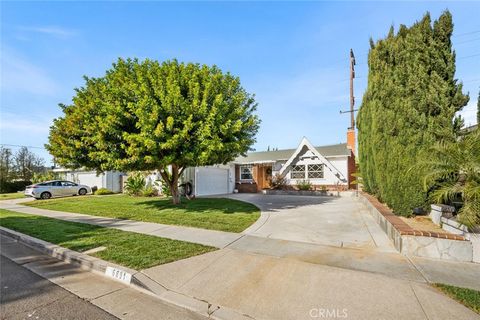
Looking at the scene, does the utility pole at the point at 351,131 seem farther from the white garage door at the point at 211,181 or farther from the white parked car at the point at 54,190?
the white parked car at the point at 54,190

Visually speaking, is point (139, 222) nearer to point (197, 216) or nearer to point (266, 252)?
point (197, 216)

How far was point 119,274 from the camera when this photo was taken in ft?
14.6

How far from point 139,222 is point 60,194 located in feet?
54.8

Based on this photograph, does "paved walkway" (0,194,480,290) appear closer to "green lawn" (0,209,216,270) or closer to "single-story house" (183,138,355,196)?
"green lawn" (0,209,216,270)

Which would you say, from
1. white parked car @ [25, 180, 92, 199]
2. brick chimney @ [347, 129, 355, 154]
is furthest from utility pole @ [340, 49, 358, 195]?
white parked car @ [25, 180, 92, 199]

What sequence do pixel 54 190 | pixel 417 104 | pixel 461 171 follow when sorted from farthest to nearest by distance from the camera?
pixel 54 190
pixel 417 104
pixel 461 171

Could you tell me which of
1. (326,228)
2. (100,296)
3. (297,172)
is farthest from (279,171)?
(100,296)

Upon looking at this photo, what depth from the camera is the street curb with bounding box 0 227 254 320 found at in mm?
3322

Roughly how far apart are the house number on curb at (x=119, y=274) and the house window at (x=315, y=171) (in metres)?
16.9

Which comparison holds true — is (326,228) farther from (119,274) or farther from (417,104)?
(119,274)

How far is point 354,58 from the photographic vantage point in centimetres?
2381

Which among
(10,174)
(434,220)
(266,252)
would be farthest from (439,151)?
(10,174)

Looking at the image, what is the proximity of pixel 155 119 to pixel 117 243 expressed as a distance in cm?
467

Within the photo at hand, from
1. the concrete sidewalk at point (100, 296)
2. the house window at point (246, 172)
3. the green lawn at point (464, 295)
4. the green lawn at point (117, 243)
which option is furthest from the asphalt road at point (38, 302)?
the house window at point (246, 172)
